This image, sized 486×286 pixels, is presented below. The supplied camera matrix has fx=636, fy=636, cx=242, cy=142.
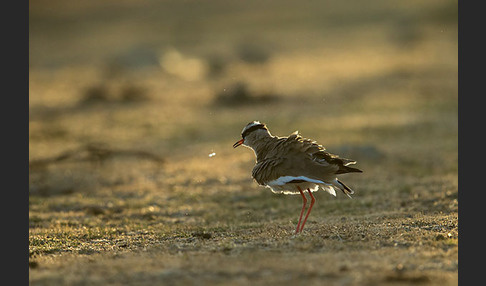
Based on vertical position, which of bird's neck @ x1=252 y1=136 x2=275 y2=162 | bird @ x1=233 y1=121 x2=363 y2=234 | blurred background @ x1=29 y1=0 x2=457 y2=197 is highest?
blurred background @ x1=29 y1=0 x2=457 y2=197

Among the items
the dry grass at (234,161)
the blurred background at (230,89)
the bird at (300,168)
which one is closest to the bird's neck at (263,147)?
the bird at (300,168)

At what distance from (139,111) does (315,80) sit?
10.3 m

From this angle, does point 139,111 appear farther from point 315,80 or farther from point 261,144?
point 261,144

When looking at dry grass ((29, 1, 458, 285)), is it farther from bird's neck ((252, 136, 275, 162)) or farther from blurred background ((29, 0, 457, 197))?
bird's neck ((252, 136, 275, 162))

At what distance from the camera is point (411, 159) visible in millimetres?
16578

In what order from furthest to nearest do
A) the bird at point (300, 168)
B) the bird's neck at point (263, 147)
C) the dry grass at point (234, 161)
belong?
the bird's neck at point (263, 147) → the bird at point (300, 168) → the dry grass at point (234, 161)

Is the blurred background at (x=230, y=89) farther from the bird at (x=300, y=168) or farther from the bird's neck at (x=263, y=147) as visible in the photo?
the bird at (x=300, y=168)

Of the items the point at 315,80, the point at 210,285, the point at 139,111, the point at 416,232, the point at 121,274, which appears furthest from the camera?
the point at 315,80

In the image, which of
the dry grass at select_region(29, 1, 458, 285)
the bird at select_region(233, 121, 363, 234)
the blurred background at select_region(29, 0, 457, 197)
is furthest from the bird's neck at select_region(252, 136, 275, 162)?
the blurred background at select_region(29, 0, 457, 197)

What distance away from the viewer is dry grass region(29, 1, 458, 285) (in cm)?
719

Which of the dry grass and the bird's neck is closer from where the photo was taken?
the dry grass

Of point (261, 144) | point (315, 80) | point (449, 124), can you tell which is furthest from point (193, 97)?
point (261, 144)

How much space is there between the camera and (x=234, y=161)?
17.3 metres

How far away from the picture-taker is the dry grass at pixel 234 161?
23.6 ft
